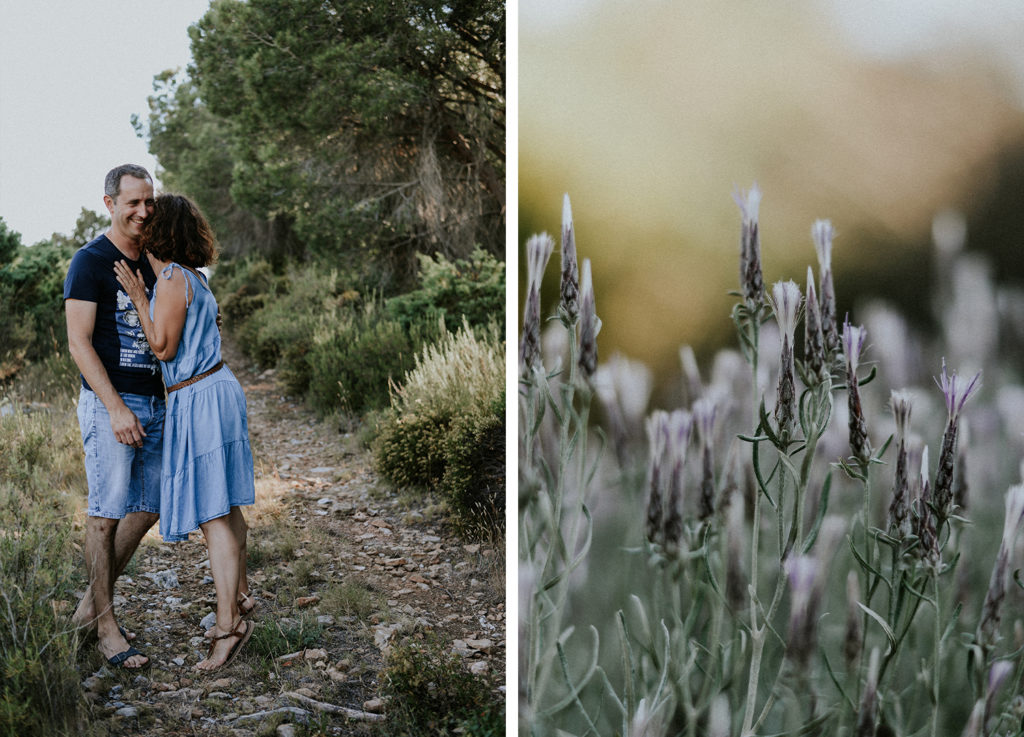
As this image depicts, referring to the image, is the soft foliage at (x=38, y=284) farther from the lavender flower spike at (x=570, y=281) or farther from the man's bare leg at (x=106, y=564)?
the lavender flower spike at (x=570, y=281)

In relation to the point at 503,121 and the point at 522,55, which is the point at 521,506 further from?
the point at 503,121

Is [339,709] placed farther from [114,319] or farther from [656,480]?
[114,319]

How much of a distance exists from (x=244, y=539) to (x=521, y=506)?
3.06 feet

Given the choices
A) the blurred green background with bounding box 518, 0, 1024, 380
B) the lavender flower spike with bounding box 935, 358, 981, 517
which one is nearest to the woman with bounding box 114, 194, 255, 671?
the blurred green background with bounding box 518, 0, 1024, 380

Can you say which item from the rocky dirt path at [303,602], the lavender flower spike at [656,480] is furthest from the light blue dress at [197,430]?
the lavender flower spike at [656,480]

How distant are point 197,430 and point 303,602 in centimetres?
65

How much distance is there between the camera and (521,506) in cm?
196

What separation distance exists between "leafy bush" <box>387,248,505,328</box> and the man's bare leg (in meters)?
1.11

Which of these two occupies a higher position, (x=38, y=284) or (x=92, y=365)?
(x=38, y=284)

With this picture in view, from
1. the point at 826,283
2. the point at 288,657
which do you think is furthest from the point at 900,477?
the point at 288,657

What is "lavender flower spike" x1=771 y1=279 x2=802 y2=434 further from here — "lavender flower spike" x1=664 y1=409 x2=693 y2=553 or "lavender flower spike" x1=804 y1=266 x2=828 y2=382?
"lavender flower spike" x1=664 y1=409 x2=693 y2=553

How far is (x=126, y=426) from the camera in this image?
2.08 meters

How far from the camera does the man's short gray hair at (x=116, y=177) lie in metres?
2.13

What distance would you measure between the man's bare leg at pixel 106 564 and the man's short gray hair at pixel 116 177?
1.00m
